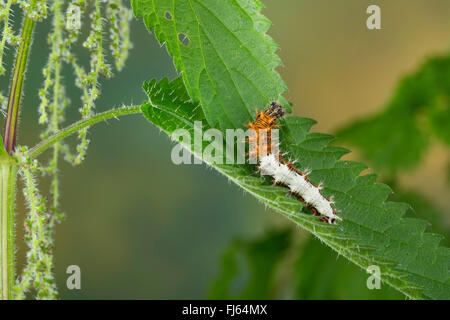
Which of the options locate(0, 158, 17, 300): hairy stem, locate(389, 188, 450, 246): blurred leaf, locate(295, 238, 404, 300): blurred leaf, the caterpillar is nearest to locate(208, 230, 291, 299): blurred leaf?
locate(295, 238, 404, 300): blurred leaf

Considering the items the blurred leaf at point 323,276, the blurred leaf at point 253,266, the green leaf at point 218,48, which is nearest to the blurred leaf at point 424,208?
the blurred leaf at point 323,276

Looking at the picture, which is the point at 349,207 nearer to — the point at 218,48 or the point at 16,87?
the point at 218,48

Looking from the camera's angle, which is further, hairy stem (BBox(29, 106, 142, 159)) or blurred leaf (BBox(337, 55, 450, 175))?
blurred leaf (BBox(337, 55, 450, 175))

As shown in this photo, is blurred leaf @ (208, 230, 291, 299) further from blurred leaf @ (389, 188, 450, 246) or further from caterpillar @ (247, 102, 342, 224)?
caterpillar @ (247, 102, 342, 224)

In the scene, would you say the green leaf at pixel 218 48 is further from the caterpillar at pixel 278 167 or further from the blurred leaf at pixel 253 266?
the blurred leaf at pixel 253 266

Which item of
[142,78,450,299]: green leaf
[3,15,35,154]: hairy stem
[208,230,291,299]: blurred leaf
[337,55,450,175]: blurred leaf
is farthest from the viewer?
[337,55,450,175]: blurred leaf

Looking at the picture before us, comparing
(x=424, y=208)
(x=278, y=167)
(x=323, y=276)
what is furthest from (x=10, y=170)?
(x=424, y=208)
